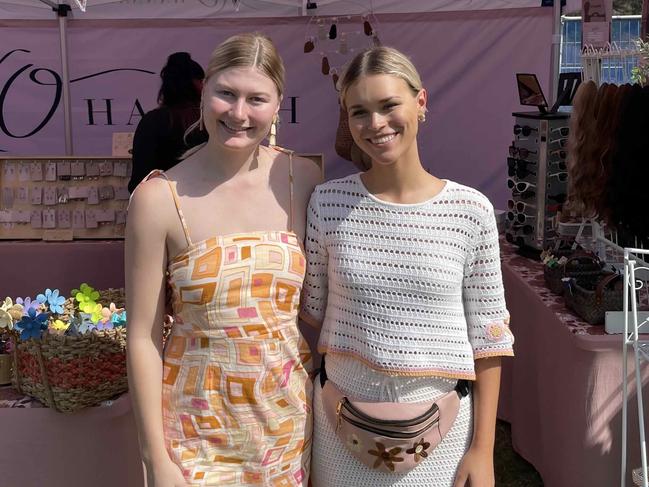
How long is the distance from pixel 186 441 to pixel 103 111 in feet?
15.2

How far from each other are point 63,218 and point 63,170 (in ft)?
0.94

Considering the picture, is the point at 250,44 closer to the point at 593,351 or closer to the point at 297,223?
the point at 297,223

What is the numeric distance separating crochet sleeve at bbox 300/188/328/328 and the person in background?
7.68 feet

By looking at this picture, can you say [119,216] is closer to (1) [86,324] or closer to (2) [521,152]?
(2) [521,152]

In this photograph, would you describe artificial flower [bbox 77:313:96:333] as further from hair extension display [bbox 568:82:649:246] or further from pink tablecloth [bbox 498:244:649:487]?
hair extension display [bbox 568:82:649:246]

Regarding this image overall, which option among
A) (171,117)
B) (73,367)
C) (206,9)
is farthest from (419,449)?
(206,9)

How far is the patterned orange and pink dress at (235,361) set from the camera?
151 cm

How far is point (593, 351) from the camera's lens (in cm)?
247

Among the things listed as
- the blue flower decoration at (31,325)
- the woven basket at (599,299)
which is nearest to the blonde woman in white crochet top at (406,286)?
the blue flower decoration at (31,325)

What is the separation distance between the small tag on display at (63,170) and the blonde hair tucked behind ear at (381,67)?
3406 millimetres

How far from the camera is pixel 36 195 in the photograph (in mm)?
4512

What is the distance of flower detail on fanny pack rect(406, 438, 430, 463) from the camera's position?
150cm

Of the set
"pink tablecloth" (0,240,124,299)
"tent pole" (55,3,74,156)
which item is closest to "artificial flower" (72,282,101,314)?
"pink tablecloth" (0,240,124,299)

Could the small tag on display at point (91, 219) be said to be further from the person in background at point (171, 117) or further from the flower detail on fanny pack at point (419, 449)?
the flower detail on fanny pack at point (419, 449)
